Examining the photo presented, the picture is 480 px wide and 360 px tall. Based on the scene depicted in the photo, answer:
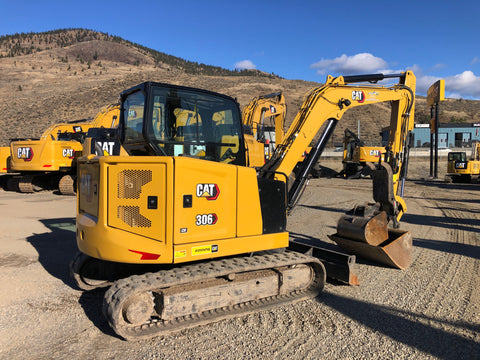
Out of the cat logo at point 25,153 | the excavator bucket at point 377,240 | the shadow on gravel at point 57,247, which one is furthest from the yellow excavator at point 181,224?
the cat logo at point 25,153

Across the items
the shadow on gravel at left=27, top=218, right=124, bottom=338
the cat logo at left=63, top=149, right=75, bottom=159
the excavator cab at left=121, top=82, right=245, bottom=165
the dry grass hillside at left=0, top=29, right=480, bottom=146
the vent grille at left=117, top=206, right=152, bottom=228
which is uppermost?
the dry grass hillside at left=0, top=29, right=480, bottom=146

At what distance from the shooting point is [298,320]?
12.6ft

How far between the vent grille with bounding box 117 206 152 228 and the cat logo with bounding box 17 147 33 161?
43.4 feet

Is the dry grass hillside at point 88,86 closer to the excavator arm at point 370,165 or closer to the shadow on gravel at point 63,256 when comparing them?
the shadow on gravel at point 63,256

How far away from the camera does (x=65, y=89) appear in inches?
1992

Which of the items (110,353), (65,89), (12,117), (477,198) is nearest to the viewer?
(110,353)

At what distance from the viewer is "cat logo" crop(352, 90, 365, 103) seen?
6270 millimetres

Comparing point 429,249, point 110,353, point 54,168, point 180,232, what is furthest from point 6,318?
point 54,168

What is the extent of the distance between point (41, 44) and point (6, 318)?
103 metres

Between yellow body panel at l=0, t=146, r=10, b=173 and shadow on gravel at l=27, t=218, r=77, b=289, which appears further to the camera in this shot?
yellow body panel at l=0, t=146, r=10, b=173

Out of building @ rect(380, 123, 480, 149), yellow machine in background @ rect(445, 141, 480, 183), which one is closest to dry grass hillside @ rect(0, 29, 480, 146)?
building @ rect(380, 123, 480, 149)

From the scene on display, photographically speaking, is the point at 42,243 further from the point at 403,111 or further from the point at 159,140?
the point at 403,111

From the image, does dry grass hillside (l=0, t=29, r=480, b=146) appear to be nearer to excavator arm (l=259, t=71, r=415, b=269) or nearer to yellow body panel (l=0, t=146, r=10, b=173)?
yellow body panel (l=0, t=146, r=10, b=173)

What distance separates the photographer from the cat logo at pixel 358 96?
20.6 feet
